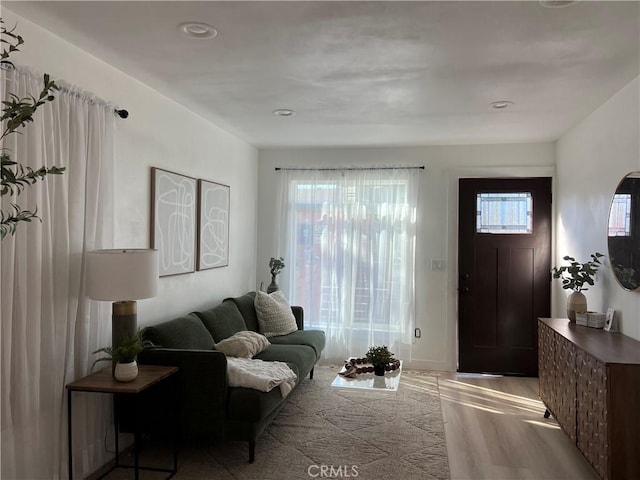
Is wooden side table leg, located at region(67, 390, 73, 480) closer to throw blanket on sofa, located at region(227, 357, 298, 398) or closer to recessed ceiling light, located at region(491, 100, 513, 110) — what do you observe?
throw blanket on sofa, located at region(227, 357, 298, 398)

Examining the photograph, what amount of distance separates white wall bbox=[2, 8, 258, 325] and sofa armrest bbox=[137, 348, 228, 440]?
0.64 meters

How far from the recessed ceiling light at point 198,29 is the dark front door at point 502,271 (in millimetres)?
3626

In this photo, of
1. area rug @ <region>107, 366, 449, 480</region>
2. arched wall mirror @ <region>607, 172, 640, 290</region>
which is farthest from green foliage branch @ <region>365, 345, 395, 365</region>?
arched wall mirror @ <region>607, 172, 640, 290</region>

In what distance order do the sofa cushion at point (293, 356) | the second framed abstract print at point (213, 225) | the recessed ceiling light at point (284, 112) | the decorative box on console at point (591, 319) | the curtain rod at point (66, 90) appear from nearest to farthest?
the curtain rod at point (66, 90) → the decorative box on console at point (591, 319) → the sofa cushion at point (293, 356) → the recessed ceiling light at point (284, 112) → the second framed abstract print at point (213, 225)

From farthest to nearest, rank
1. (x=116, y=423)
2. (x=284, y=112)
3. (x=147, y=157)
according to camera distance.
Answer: (x=284, y=112)
(x=147, y=157)
(x=116, y=423)

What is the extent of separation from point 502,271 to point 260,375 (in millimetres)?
3184

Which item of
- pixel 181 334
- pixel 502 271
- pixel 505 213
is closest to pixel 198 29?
pixel 181 334

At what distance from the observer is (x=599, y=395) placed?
8.88ft

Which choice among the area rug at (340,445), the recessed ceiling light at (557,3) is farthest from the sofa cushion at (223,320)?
the recessed ceiling light at (557,3)

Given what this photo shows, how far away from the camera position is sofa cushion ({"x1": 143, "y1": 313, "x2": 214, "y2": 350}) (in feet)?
11.0

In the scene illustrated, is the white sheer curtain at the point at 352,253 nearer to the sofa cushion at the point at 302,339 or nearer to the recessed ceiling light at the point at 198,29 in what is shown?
the sofa cushion at the point at 302,339

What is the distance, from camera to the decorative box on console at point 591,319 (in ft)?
12.0

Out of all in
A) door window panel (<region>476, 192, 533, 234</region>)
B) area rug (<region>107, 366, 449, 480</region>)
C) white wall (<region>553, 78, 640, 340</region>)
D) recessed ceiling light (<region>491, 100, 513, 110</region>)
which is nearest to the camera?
area rug (<region>107, 366, 449, 480</region>)

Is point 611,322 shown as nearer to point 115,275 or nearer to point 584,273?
point 584,273
